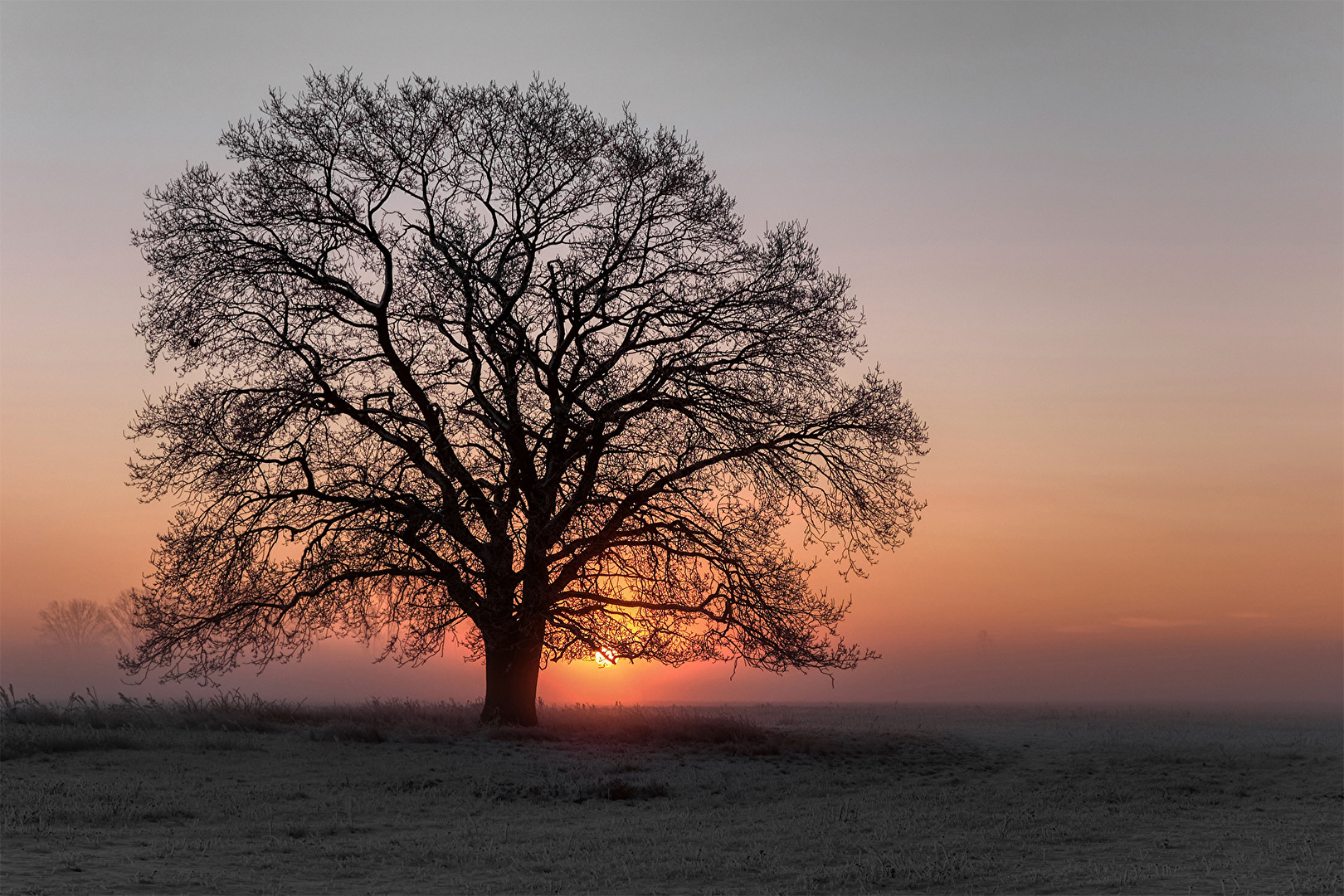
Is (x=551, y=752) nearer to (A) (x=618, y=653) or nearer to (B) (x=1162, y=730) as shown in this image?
(A) (x=618, y=653)

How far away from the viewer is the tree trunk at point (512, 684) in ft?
73.0

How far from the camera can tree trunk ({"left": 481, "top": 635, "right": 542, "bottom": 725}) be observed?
22266 mm

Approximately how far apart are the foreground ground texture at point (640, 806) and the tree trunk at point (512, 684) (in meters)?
0.64

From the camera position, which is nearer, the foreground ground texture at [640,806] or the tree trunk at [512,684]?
the foreground ground texture at [640,806]

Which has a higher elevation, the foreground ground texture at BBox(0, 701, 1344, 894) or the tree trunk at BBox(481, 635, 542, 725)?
the tree trunk at BBox(481, 635, 542, 725)

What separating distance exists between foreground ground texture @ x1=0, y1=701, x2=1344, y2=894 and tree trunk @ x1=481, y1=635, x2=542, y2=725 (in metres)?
0.64

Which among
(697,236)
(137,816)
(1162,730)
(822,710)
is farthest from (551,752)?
(822,710)

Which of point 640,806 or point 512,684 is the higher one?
point 512,684

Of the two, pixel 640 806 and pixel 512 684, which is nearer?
pixel 640 806

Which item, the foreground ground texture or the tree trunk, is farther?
the tree trunk

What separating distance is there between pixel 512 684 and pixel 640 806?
22.1ft

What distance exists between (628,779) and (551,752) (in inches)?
84.3

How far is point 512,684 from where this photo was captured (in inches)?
880

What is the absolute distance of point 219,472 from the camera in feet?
69.4
